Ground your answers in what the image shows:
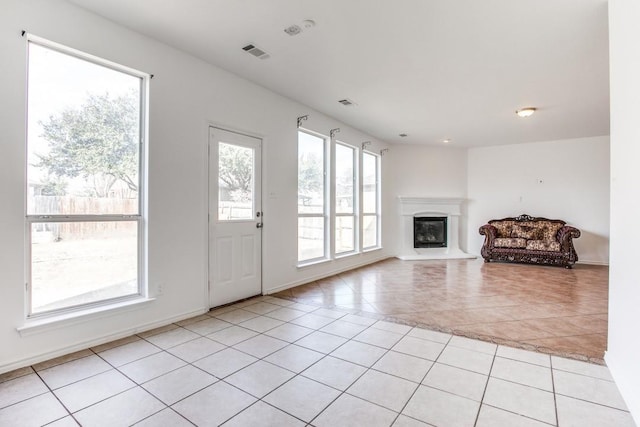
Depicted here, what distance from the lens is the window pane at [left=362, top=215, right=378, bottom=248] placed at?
263 inches

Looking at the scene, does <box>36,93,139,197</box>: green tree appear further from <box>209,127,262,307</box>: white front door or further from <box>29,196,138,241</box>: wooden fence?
<box>209,127,262,307</box>: white front door

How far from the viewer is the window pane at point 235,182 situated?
3.77 meters

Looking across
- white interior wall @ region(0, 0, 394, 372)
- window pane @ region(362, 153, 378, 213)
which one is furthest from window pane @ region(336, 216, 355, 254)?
white interior wall @ region(0, 0, 394, 372)

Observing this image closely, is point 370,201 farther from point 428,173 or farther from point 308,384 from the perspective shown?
point 308,384

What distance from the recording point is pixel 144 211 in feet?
9.86

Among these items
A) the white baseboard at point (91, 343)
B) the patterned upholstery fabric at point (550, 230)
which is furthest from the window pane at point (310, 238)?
the patterned upholstery fabric at point (550, 230)

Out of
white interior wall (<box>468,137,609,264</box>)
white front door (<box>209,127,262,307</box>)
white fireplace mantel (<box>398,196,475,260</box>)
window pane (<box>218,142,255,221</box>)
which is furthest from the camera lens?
white fireplace mantel (<box>398,196,475,260</box>)

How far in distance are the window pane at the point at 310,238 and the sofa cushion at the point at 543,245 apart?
14.4ft

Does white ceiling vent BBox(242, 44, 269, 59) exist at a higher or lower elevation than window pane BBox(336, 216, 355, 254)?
higher

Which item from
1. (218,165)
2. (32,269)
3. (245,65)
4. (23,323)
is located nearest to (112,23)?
(245,65)

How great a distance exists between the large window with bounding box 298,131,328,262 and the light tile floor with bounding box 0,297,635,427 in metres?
2.24

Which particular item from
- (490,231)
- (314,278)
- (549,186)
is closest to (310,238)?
(314,278)

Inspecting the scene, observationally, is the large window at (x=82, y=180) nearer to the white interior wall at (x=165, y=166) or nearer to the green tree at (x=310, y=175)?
the white interior wall at (x=165, y=166)

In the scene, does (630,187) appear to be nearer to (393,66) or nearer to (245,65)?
(393,66)
